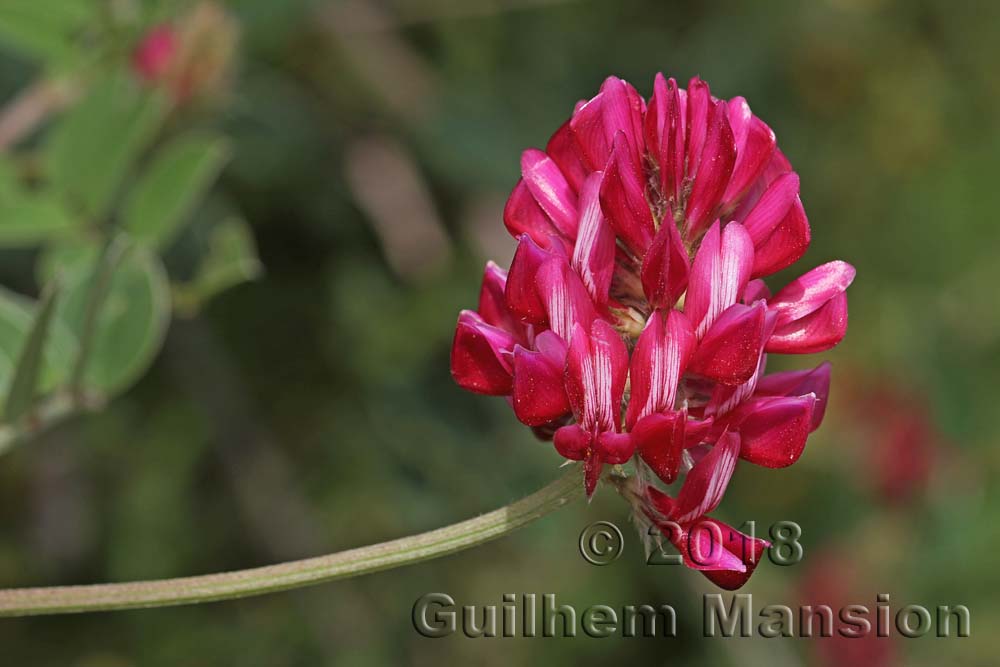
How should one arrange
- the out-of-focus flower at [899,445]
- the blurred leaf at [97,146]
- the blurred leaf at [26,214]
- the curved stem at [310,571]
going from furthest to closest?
the out-of-focus flower at [899,445] → the blurred leaf at [97,146] → the blurred leaf at [26,214] → the curved stem at [310,571]

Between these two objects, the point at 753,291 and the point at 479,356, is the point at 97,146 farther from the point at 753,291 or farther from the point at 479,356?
the point at 753,291

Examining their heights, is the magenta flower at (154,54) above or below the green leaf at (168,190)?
above

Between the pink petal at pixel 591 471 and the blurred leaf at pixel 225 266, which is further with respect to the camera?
the blurred leaf at pixel 225 266

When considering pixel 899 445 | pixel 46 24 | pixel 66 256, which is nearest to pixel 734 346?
pixel 66 256

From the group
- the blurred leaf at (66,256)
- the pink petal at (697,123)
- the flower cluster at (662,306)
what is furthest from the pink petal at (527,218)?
the blurred leaf at (66,256)

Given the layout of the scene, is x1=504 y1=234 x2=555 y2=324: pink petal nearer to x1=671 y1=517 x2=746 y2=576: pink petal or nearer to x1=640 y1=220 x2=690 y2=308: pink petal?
x1=640 y1=220 x2=690 y2=308: pink petal

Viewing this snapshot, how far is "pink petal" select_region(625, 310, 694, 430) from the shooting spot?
1.36m

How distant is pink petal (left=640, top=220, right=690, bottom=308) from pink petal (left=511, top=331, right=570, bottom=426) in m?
0.13

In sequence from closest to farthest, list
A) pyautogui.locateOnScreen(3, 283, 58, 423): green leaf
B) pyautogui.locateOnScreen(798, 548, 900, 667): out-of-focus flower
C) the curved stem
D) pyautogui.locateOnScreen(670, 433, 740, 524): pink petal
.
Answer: the curved stem → pyautogui.locateOnScreen(670, 433, 740, 524): pink petal → pyautogui.locateOnScreen(3, 283, 58, 423): green leaf → pyautogui.locateOnScreen(798, 548, 900, 667): out-of-focus flower

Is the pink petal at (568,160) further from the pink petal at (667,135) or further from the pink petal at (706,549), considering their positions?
the pink petal at (706,549)

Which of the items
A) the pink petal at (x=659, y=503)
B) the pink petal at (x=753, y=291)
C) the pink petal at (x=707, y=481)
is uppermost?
the pink petal at (x=753, y=291)

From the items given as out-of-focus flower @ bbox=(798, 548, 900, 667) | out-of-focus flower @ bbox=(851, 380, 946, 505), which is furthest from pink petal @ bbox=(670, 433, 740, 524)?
out-of-focus flower @ bbox=(851, 380, 946, 505)

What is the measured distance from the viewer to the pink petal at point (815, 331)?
150cm

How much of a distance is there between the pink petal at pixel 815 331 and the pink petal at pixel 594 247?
0.78 feet
